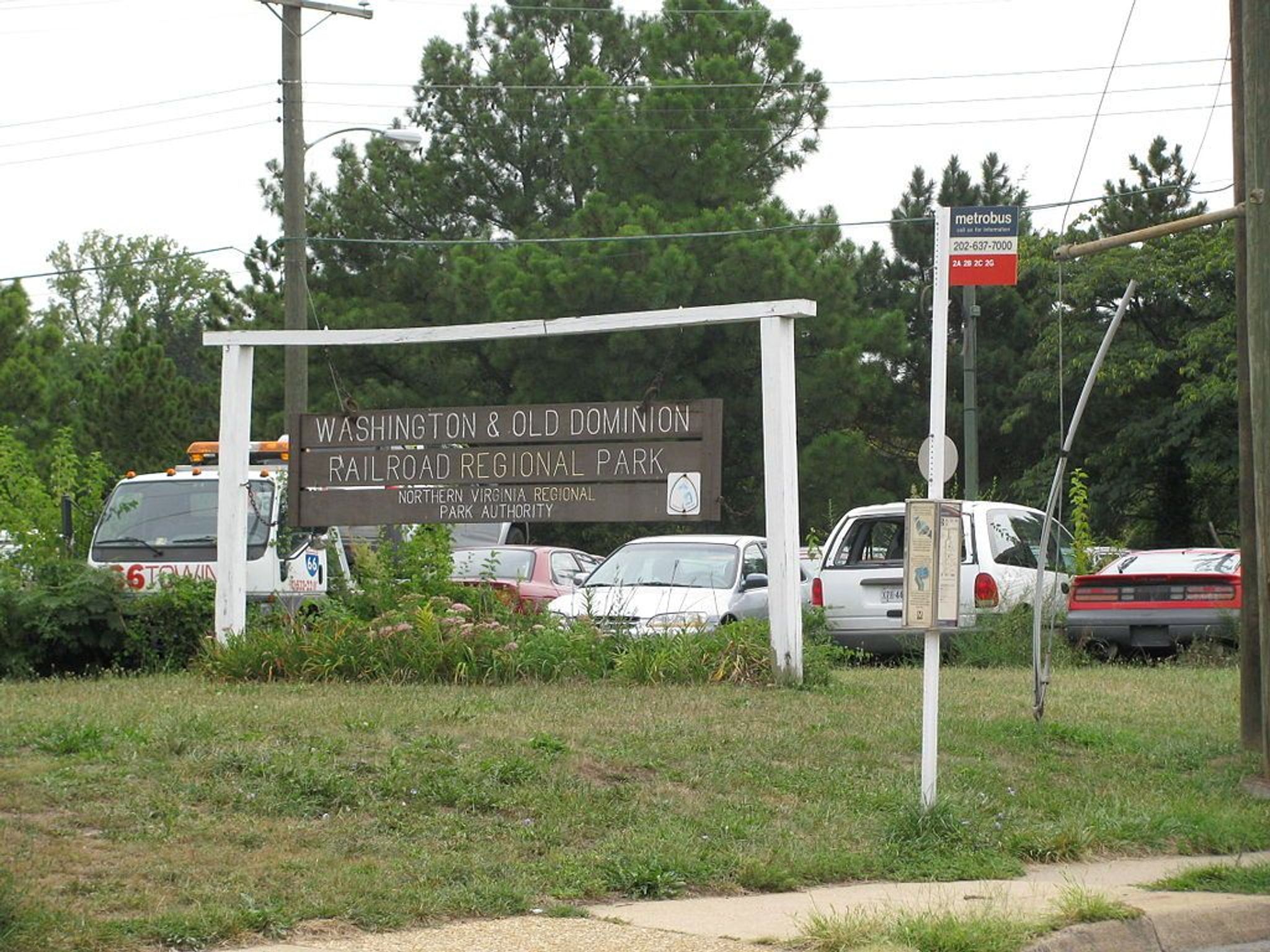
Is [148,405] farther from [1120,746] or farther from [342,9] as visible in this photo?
[1120,746]

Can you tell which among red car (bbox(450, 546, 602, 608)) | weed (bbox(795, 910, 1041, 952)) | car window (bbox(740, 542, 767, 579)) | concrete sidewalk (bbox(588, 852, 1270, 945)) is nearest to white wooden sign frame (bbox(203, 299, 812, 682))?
car window (bbox(740, 542, 767, 579))

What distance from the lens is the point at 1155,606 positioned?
16781mm

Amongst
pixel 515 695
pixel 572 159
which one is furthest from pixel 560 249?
pixel 515 695

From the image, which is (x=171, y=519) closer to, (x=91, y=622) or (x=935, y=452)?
(x=91, y=622)

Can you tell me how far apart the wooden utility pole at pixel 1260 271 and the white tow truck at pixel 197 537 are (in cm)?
942

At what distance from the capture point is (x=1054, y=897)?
7.30 metres

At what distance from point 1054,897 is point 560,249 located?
30.8 m

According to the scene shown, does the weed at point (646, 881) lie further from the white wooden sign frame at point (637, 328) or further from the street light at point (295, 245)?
the street light at point (295, 245)

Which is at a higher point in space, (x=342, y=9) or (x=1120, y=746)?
(x=342, y=9)

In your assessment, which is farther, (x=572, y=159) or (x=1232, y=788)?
(x=572, y=159)

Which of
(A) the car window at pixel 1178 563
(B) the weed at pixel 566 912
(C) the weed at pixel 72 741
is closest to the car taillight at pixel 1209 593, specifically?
(A) the car window at pixel 1178 563

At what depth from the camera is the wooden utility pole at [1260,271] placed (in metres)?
9.71

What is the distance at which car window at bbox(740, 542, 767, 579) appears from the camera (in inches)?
674

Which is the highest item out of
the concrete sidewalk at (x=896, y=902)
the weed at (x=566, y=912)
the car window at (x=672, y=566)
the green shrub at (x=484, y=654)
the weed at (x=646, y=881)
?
the car window at (x=672, y=566)
